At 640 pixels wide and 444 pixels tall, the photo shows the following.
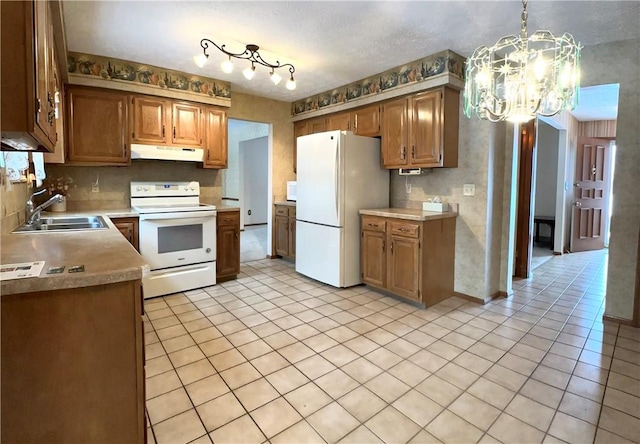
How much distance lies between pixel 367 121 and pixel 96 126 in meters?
3.01

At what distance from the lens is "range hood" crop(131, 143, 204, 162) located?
3.76m

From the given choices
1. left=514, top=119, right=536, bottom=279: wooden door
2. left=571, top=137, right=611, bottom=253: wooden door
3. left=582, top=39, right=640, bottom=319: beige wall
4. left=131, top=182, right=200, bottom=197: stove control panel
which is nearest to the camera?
left=582, top=39, right=640, bottom=319: beige wall

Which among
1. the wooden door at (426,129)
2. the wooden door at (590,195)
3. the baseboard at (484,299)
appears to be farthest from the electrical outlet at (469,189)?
the wooden door at (590,195)

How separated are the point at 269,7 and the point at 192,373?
2.61 metres

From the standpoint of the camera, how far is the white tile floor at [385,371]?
1.74m

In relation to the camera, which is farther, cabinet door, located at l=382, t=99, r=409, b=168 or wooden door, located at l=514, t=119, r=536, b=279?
wooden door, located at l=514, t=119, r=536, b=279

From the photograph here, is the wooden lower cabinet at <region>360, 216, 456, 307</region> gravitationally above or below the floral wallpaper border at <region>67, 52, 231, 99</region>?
below

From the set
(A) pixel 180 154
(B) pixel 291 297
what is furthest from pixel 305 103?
(B) pixel 291 297

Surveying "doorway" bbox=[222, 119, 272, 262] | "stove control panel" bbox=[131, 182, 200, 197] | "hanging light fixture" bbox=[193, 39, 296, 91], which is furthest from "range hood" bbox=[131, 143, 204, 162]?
"doorway" bbox=[222, 119, 272, 262]

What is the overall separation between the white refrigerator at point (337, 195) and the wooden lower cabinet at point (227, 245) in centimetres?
88

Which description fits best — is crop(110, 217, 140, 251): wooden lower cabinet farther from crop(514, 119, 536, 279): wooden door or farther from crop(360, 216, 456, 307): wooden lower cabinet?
crop(514, 119, 536, 279): wooden door

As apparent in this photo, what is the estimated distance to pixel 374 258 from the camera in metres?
3.81

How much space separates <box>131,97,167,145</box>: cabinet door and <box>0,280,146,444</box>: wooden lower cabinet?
3.02m

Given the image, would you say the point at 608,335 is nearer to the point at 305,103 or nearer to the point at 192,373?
the point at 192,373
